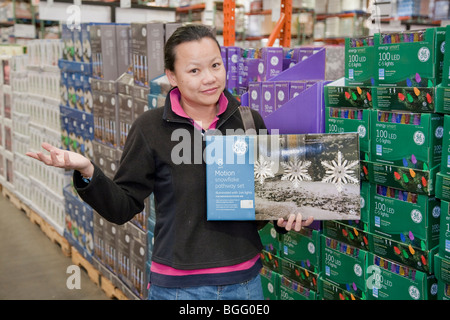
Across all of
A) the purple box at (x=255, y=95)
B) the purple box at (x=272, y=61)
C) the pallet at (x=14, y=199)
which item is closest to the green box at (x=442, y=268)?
the purple box at (x=255, y=95)

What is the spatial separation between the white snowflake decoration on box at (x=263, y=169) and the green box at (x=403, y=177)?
23.8 inches

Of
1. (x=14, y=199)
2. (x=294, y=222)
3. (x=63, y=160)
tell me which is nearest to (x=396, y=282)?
(x=294, y=222)

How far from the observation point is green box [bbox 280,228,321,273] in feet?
8.22

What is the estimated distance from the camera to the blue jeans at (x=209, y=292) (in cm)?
164

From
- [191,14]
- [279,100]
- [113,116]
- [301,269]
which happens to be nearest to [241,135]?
[279,100]

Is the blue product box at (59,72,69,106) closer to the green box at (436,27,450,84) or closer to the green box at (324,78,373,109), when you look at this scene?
the green box at (324,78,373,109)

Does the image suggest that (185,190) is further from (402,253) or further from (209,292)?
(402,253)

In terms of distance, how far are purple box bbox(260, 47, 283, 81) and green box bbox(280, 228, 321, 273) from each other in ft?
2.75

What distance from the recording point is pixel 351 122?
7.21ft

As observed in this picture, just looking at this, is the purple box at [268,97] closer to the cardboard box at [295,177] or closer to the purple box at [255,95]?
the purple box at [255,95]

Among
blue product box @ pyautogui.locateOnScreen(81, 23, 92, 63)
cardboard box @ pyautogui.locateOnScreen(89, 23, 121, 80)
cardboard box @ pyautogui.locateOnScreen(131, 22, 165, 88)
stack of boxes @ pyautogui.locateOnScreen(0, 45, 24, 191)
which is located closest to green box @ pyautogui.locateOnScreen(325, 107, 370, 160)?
cardboard box @ pyautogui.locateOnScreen(131, 22, 165, 88)

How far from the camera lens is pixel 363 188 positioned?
221 cm
